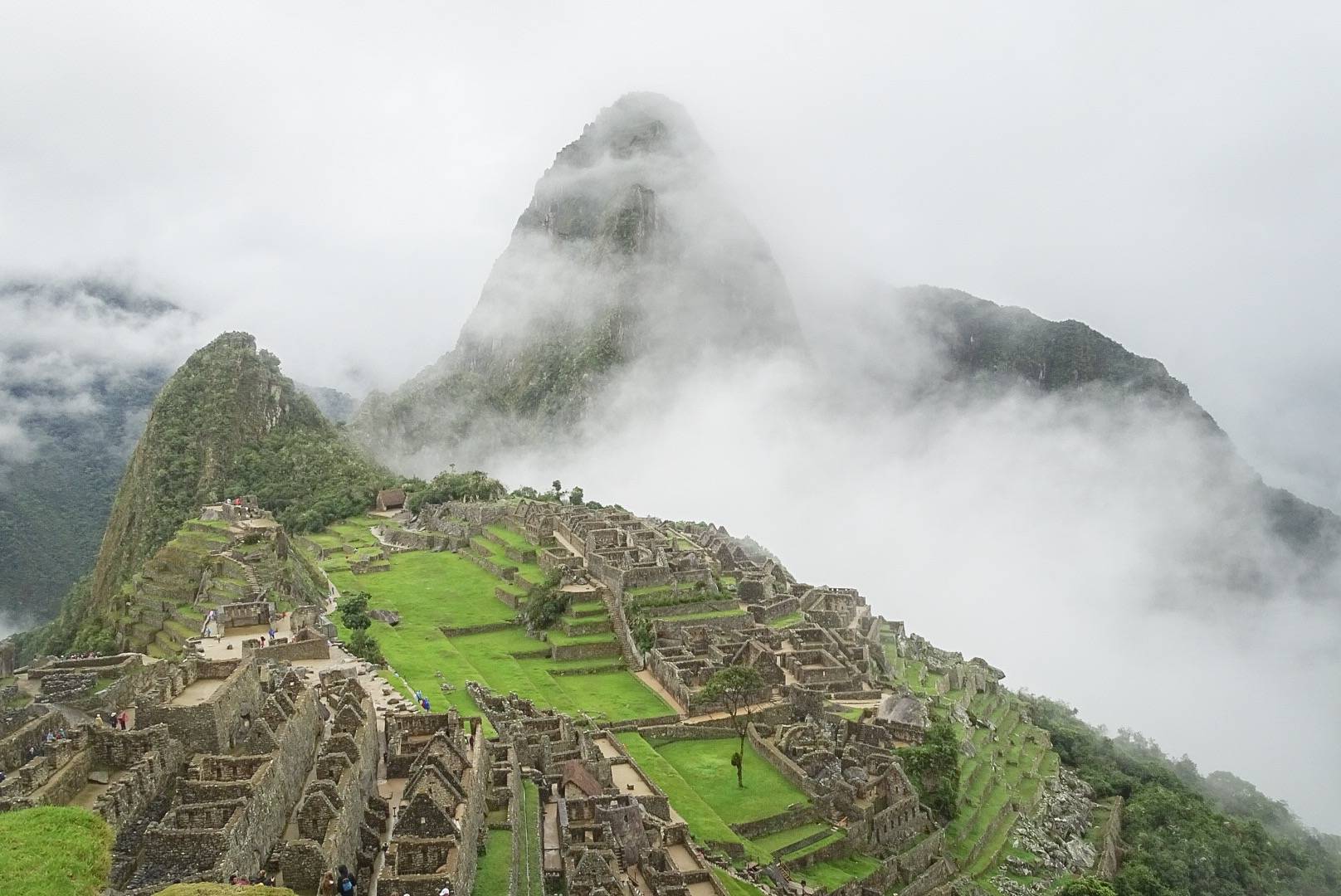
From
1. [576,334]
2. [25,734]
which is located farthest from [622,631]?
[576,334]

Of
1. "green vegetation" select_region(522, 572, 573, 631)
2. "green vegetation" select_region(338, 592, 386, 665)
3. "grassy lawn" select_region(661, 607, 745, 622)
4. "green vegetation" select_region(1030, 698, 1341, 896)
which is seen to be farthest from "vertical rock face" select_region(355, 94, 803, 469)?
"green vegetation" select_region(1030, 698, 1341, 896)

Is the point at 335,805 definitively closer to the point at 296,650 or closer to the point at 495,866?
the point at 495,866

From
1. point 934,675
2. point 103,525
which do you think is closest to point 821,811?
point 934,675

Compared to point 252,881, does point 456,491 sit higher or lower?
higher

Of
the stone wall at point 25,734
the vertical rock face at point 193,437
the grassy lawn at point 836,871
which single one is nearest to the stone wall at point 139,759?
the stone wall at point 25,734

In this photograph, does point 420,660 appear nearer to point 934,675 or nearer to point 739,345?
point 934,675

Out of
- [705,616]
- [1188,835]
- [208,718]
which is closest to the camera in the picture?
[208,718]
